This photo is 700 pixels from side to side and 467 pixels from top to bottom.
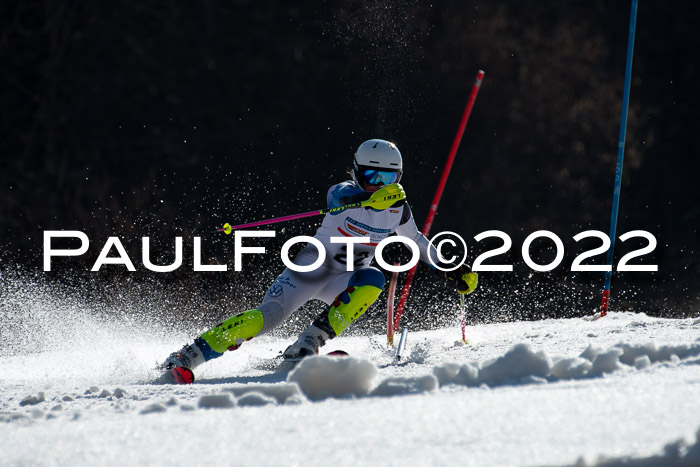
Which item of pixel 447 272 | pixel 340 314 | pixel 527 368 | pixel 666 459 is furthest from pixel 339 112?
pixel 666 459

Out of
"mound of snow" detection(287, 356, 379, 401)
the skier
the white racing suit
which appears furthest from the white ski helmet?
"mound of snow" detection(287, 356, 379, 401)

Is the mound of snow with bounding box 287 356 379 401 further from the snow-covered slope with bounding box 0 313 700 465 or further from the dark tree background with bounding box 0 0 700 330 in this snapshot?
the dark tree background with bounding box 0 0 700 330

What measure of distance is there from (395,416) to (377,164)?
2.76m

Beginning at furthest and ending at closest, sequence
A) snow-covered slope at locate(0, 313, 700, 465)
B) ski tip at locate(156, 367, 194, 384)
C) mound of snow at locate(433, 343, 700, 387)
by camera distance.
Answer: ski tip at locate(156, 367, 194, 384) → mound of snow at locate(433, 343, 700, 387) → snow-covered slope at locate(0, 313, 700, 465)

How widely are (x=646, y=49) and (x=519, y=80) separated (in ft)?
16.1

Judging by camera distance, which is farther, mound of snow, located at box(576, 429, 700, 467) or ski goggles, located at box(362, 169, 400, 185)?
ski goggles, located at box(362, 169, 400, 185)

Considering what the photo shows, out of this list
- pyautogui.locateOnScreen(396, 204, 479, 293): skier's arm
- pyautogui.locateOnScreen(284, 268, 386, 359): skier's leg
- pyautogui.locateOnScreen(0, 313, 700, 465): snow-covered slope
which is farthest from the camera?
pyautogui.locateOnScreen(396, 204, 479, 293): skier's arm

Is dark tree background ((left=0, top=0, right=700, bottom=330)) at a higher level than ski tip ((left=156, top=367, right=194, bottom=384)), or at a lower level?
higher

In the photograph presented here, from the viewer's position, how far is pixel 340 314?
448 cm

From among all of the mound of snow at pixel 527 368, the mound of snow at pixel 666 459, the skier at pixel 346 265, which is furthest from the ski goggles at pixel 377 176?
the mound of snow at pixel 666 459

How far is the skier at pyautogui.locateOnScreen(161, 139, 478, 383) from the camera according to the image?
14.7 ft

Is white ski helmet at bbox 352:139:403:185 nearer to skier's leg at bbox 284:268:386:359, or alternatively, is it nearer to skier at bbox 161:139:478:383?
skier at bbox 161:139:478:383

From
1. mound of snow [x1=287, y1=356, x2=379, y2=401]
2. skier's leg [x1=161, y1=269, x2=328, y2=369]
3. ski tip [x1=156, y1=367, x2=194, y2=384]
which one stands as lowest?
ski tip [x1=156, y1=367, x2=194, y2=384]

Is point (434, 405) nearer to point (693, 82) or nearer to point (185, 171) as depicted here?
point (185, 171)
